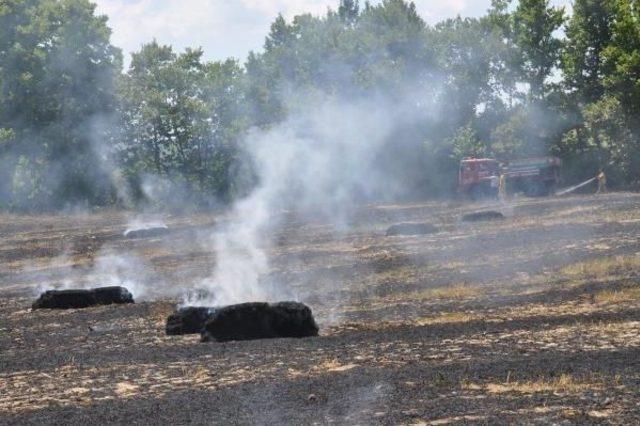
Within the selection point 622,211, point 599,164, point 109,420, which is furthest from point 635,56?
point 109,420

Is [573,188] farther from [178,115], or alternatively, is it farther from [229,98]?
[178,115]

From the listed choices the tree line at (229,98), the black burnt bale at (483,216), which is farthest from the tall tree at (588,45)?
the black burnt bale at (483,216)

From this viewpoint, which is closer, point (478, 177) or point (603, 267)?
point (603, 267)

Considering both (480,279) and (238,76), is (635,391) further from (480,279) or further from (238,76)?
(238,76)

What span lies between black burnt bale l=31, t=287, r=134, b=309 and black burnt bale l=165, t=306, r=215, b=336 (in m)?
5.52

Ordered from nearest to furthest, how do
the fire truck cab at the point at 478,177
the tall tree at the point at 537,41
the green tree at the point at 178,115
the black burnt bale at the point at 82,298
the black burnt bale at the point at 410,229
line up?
the black burnt bale at the point at 82,298 < the black burnt bale at the point at 410,229 < the fire truck cab at the point at 478,177 < the tall tree at the point at 537,41 < the green tree at the point at 178,115

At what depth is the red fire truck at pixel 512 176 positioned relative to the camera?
2016 inches

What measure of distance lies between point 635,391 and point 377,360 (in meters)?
4.25

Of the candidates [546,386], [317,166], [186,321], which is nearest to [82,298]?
[186,321]

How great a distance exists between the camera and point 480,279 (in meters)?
23.6

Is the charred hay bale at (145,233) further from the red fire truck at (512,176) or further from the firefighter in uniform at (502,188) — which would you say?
the firefighter in uniform at (502,188)

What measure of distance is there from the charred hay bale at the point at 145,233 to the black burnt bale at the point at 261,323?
28586 millimetres

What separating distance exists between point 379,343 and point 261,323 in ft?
8.63

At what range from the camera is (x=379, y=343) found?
15.7 metres
